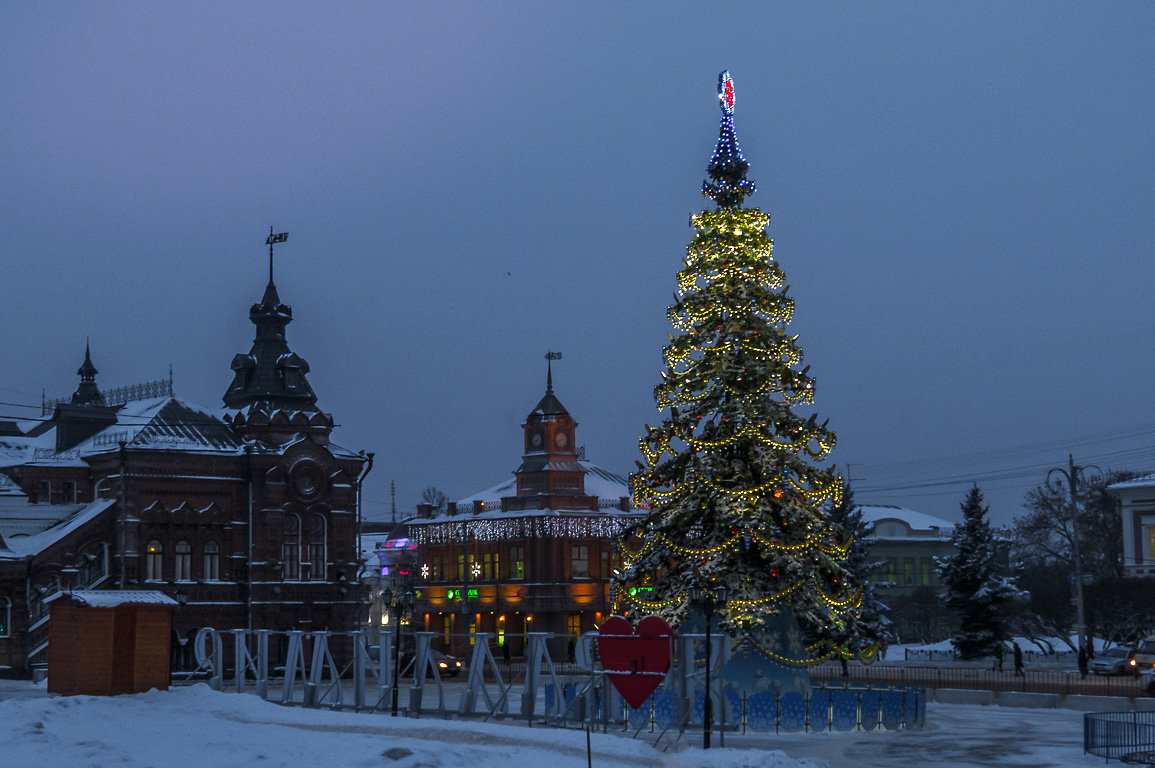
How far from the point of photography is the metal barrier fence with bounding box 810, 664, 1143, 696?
43438 mm

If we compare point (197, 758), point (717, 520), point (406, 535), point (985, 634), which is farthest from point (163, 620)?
point (406, 535)

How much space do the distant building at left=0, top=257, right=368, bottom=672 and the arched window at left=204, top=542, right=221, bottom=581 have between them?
0.05 metres

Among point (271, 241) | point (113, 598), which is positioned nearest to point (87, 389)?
point (271, 241)

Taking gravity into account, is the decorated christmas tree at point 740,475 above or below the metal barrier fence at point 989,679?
above

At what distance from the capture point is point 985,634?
2483 inches

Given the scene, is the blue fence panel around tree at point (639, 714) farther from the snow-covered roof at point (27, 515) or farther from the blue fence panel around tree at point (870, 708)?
the snow-covered roof at point (27, 515)

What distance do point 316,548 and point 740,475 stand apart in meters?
36.9

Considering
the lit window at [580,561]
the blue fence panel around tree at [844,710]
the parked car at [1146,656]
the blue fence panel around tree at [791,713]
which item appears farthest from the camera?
the lit window at [580,561]

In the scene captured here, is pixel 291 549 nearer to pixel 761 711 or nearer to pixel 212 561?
pixel 212 561

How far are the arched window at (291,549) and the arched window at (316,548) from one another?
582 millimetres

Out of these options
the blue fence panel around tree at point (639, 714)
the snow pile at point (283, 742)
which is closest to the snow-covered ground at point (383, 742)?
the snow pile at point (283, 742)

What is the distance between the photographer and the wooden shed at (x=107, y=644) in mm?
31922

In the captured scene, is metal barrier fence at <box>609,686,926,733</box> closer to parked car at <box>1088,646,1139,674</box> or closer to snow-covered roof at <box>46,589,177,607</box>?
snow-covered roof at <box>46,589,177,607</box>

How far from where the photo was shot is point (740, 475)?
101 feet
